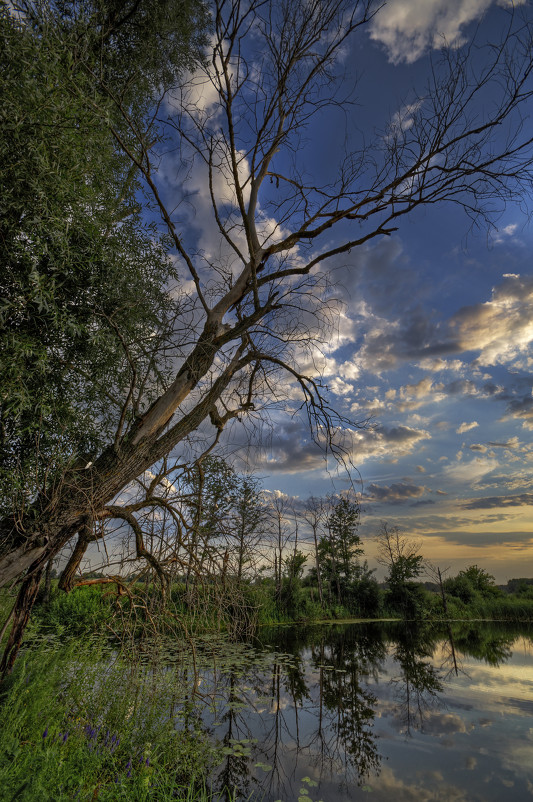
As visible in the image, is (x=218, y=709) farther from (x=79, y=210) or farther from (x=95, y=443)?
(x=79, y=210)

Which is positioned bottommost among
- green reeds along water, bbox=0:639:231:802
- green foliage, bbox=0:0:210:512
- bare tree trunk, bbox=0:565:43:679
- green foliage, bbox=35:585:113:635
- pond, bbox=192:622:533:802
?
pond, bbox=192:622:533:802

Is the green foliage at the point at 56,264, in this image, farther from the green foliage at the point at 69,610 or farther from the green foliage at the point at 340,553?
the green foliage at the point at 340,553

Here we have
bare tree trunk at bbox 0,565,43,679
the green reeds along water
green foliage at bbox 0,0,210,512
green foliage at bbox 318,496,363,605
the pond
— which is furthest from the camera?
green foliage at bbox 318,496,363,605

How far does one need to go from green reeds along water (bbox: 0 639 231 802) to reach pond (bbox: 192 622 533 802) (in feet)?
1.90

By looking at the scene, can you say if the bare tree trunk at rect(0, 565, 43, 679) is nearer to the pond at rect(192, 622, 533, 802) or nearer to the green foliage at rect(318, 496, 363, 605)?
the pond at rect(192, 622, 533, 802)

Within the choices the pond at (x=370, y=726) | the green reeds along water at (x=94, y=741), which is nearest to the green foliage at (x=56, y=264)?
the green reeds along water at (x=94, y=741)

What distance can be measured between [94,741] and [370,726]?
193 inches

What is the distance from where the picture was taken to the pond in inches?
182

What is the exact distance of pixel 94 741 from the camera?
10.9 feet

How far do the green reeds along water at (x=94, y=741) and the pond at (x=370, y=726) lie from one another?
22.8 inches

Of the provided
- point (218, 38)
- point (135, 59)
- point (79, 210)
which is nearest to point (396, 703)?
point (79, 210)

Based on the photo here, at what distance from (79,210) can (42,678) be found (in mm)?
4487

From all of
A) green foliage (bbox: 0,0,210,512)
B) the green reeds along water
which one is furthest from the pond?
green foliage (bbox: 0,0,210,512)

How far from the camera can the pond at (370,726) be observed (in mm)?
4633
